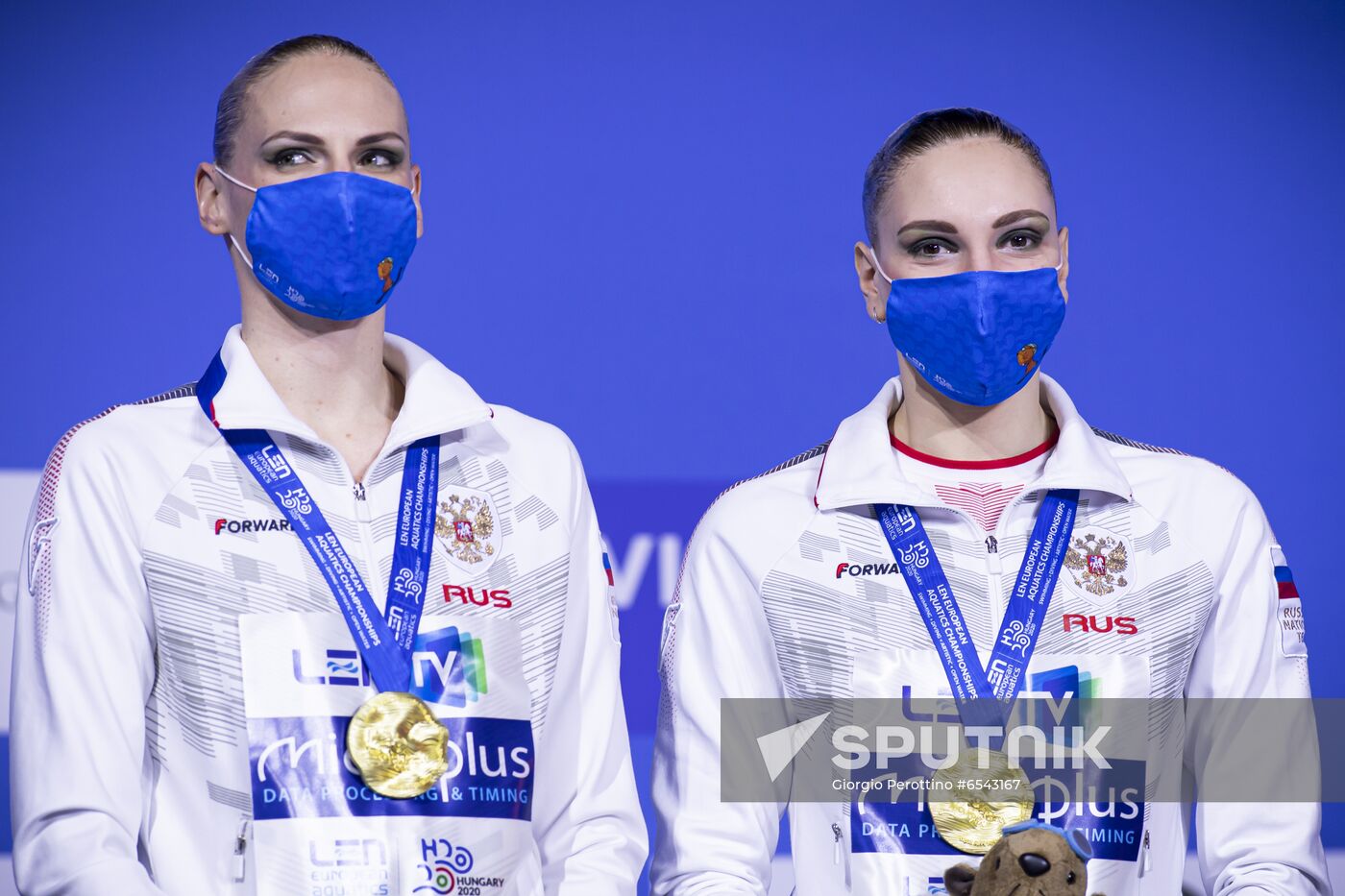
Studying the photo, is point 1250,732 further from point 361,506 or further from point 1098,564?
point 361,506

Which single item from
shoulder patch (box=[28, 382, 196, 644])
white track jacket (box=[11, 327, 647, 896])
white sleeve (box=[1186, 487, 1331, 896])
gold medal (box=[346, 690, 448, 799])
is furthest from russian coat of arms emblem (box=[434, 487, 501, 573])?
white sleeve (box=[1186, 487, 1331, 896])

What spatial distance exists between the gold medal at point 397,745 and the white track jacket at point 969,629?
1.39 ft

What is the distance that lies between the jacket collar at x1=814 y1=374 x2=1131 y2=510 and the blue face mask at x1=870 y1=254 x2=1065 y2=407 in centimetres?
12

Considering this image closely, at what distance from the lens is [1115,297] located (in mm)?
3574

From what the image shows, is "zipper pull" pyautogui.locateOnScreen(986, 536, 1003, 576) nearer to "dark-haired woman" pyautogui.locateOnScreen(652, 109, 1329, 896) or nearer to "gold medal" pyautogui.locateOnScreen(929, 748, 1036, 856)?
"dark-haired woman" pyautogui.locateOnScreen(652, 109, 1329, 896)

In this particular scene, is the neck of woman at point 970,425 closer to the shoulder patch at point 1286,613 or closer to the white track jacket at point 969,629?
the white track jacket at point 969,629

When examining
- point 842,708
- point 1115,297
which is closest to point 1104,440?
point 842,708

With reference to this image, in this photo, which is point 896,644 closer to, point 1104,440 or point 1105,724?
point 1105,724

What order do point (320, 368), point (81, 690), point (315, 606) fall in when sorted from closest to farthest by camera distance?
1. point (81, 690)
2. point (315, 606)
3. point (320, 368)

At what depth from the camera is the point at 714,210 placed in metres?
3.55

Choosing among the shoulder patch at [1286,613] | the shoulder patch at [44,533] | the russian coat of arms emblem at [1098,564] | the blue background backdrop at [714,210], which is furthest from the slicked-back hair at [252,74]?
the shoulder patch at [1286,613]

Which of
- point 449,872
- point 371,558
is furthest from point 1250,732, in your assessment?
point 371,558

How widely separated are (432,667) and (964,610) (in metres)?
0.76

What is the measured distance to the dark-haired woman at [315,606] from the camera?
215 cm
